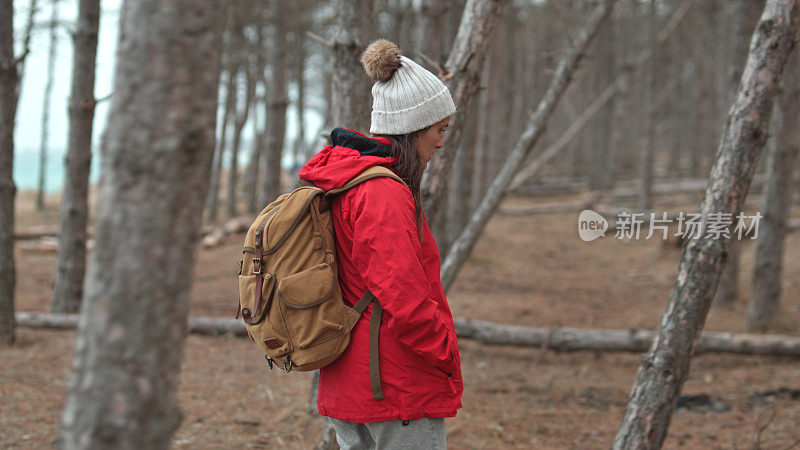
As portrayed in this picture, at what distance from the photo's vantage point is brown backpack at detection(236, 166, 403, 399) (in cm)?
217

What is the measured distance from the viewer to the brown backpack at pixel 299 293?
2166 millimetres

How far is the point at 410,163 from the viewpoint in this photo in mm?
2328

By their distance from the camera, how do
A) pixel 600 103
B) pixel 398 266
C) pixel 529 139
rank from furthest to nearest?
pixel 600 103, pixel 529 139, pixel 398 266

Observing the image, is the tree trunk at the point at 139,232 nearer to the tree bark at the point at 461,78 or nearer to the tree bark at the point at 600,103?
the tree bark at the point at 461,78

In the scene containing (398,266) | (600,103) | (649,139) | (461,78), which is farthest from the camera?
(649,139)

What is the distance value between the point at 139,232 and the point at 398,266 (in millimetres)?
816

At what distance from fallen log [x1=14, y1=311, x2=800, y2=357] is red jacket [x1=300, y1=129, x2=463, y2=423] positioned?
437cm

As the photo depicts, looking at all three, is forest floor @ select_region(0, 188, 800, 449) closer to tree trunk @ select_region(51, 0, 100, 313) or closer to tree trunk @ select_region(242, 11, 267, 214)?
tree trunk @ select_region(51, 0, 100, 313)

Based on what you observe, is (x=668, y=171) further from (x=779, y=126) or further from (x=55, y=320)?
(x=55, y=320)

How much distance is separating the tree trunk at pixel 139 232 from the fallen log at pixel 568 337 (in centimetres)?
525

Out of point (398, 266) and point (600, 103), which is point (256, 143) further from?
point (398, 266)

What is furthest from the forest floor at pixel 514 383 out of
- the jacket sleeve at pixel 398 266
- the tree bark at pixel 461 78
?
the jacket sleeve at pixel 398 266

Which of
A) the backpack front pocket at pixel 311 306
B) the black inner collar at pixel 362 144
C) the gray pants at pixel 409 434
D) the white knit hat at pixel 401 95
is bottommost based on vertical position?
the gray pants at pixel 409 434

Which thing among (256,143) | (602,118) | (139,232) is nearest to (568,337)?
(139,232)
